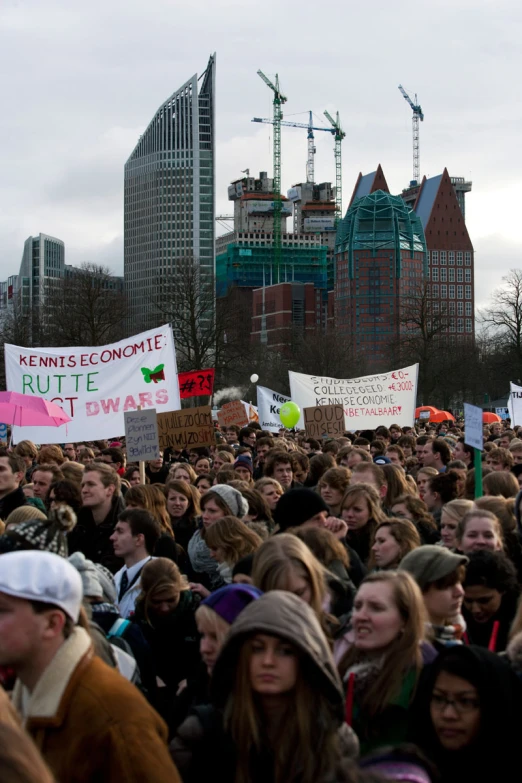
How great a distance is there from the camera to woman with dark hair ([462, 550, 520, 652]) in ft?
16.0

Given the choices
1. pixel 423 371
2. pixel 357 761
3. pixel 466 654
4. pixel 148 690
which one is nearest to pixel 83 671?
pixel 357 761

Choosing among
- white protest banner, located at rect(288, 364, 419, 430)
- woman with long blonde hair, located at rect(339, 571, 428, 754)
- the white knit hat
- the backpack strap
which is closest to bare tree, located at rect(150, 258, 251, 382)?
white protest banner, located at rect(288, 364, 419, 430)

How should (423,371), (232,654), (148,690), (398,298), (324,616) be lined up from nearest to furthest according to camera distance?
(232,654) → (324,616) → (148,690) → (423,371) → (398,298)

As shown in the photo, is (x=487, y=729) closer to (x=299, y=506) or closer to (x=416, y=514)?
(x=299, y=506)

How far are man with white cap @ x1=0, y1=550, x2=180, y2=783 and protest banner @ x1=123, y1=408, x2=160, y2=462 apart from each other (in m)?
7.65

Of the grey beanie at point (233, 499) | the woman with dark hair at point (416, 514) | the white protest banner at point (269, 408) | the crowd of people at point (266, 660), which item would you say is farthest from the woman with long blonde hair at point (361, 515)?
the white protest banner at point (269, 408)

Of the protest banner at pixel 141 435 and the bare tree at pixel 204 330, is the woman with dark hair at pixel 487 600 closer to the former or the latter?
the protest banner at pixel 141 435

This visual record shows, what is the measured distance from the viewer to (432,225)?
188 metres

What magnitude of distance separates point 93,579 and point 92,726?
6.12 feet

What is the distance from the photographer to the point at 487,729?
3.25 m

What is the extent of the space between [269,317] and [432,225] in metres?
32.9

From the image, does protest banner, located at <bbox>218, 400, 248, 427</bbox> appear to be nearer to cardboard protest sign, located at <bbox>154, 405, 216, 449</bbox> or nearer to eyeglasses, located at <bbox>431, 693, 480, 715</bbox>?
cardboard protest sign, located at <bbox>154, 405, 216, 449</bbox>

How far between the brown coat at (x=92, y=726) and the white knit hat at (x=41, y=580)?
0.13 meters

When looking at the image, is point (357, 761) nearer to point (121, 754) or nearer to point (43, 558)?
point (121, 754)
